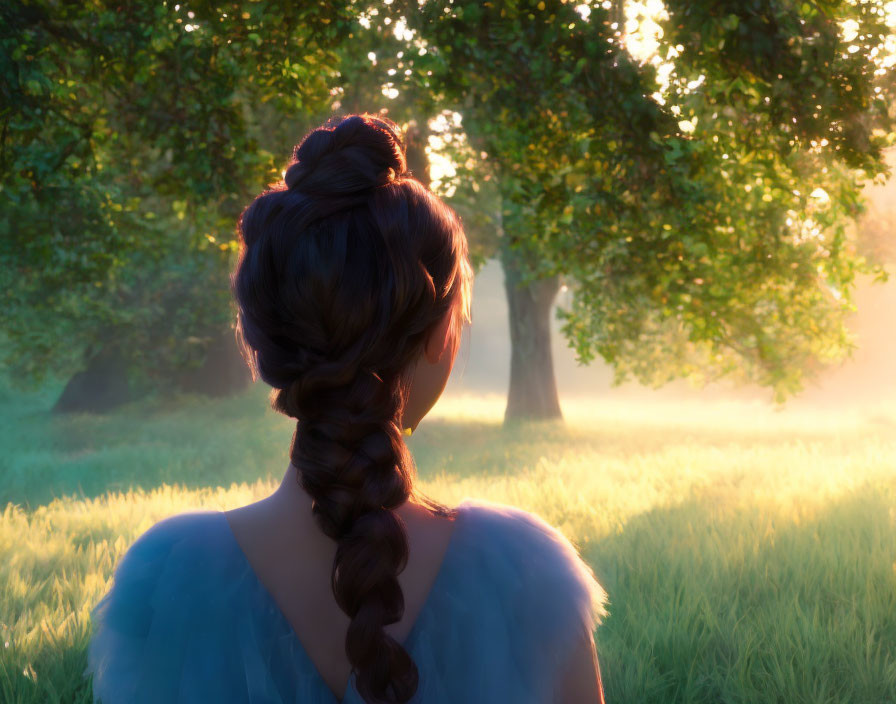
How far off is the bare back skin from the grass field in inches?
121

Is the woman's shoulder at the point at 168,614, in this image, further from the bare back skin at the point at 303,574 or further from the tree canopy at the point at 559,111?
the tree canopy at the point at 559,111

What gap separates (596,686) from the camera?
1835 mm

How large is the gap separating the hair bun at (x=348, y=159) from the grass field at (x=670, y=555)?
368 cm

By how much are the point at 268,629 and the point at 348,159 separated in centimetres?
110

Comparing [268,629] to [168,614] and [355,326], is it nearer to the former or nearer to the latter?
[168,614]

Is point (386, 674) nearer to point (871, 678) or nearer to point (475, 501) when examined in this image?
point (475, 501)

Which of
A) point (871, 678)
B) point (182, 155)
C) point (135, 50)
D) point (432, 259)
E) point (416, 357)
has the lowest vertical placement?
point (871, 678)

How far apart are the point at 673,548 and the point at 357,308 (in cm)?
556

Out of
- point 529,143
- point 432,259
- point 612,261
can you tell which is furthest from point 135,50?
point 432,259

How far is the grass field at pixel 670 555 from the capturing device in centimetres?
434

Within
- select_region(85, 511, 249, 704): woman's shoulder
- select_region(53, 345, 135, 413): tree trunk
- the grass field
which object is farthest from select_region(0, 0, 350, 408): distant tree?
select_region(53, 345, 135, 413): tree trunk

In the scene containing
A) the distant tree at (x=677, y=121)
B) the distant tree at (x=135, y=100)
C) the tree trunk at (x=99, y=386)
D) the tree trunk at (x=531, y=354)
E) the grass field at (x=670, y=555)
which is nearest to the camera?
the grass field at (x=670, y=555)

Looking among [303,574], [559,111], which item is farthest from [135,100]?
[303,574]

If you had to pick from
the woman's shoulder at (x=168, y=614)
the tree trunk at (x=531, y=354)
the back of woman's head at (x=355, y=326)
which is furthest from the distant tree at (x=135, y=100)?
the tree trunk at (x=531, y=354)
